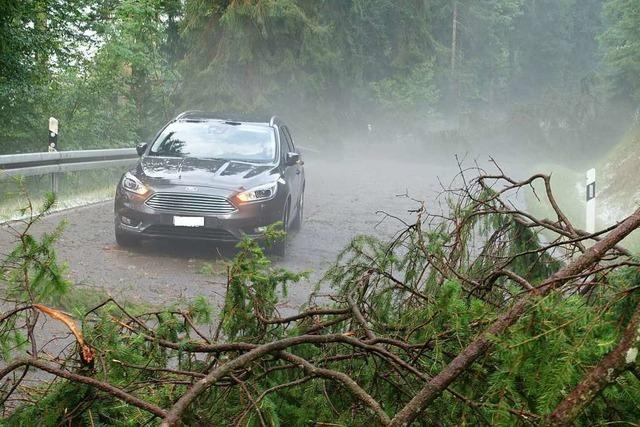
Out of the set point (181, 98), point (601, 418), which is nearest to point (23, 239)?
point (601, 418)

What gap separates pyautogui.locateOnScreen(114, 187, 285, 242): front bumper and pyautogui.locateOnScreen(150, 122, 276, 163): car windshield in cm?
135

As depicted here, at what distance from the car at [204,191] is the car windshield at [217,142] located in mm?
14

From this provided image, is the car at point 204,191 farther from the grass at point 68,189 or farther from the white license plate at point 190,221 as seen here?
the grass at point 68,189

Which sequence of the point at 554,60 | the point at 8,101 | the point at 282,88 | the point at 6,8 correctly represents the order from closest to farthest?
the point at 6,8, the point at 8,101, the point at 282,88, the point at 554,60

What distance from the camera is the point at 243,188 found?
10742 millimetres

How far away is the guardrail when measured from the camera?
13234 mm

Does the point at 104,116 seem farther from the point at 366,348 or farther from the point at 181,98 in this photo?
the point at 366,348

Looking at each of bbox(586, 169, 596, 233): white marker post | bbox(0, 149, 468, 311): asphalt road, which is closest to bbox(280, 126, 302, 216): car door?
bbox(0, 149, 468, 311): asphalt road

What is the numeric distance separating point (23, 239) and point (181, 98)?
2398 cm

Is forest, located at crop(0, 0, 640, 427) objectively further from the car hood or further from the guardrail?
the guardrail

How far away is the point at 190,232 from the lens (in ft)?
34.8

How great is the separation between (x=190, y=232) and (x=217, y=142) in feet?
6.46

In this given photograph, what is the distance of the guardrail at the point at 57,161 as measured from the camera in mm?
13234

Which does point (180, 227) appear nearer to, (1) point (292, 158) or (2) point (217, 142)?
(2) point (217, 142)
